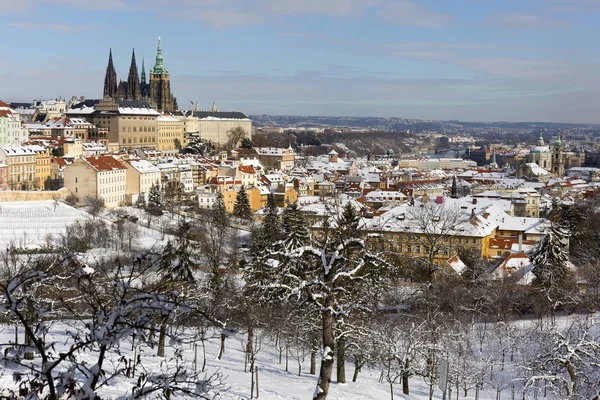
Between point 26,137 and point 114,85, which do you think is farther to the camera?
point 114,85

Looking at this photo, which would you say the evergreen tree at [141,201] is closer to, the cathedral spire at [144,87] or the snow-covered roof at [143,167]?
the snow-covered roof at [143,167]

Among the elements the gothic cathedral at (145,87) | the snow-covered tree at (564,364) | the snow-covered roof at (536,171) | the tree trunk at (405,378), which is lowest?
the snow-covered roof at (536,171)

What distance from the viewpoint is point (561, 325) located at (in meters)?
21.2

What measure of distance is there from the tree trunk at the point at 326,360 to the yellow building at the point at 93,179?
41666 millimetres

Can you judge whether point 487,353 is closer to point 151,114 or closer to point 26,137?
point 26,137

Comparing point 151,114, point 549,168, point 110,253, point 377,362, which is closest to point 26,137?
point 151,114

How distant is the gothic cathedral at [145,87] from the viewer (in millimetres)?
97188

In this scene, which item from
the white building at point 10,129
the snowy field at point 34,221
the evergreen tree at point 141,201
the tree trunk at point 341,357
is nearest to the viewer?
the tree trunk at point 341,357

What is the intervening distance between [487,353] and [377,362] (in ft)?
9.92

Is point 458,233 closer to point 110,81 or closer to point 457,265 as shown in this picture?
point 457,265

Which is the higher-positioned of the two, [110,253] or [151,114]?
[151,114]

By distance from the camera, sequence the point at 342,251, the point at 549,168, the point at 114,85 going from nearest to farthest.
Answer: the point at 342,251
the point at 114,85
the point at 549,168

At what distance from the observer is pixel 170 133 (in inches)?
3531

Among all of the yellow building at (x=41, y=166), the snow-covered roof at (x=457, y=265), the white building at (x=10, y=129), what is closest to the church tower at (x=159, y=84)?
the white building at (x=10, y=129)
